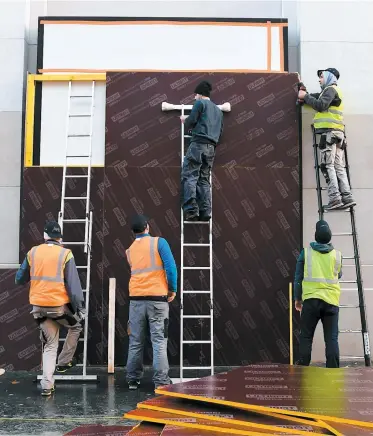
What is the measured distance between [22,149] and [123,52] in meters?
1.74

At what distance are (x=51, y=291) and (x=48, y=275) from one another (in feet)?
0.51

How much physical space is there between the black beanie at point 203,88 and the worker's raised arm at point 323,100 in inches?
45.0

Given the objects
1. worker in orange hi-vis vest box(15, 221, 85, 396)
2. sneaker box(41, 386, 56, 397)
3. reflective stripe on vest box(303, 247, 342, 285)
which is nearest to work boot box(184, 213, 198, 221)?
reflective stripe on vest box(303, 247, 342, 285)

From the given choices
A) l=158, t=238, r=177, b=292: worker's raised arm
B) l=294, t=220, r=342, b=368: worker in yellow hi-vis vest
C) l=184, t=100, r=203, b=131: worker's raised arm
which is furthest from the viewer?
l=184, t=100, r=203, b=131: worker's raised arm

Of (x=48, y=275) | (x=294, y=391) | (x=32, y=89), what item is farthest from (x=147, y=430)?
(x=32, y=89)

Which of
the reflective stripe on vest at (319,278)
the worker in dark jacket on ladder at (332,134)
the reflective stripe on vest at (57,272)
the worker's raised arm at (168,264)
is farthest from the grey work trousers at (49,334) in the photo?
the worker in dark jacket on ladder at (332,134)

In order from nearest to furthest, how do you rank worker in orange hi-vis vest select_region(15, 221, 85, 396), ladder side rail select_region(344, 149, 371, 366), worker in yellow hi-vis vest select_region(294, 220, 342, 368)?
worker in orange hi-vis vest select_region(15, 221, 85, 396)
worker in yellow hi-vis vest select_region(294, 220, 342, 368)
ladder side rail select_region(344, 149, 371, 366)

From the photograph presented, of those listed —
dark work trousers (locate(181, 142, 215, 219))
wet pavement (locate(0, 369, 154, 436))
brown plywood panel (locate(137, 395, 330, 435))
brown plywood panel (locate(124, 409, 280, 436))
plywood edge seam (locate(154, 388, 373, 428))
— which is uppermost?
dark work trousers (locate(181, 142, 215, 219))

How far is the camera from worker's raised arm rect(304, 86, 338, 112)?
671cm

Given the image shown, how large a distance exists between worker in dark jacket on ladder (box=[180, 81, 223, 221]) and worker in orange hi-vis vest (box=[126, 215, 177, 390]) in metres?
1.09

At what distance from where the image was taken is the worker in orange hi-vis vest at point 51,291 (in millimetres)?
5480

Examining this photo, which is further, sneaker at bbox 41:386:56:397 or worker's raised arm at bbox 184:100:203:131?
worker's raised arm at bbox 184:100:203:131

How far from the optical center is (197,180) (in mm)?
6715

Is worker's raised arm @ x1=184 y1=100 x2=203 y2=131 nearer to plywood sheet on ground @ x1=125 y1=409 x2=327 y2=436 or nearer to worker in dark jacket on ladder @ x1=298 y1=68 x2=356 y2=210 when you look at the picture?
worker in dark jacket on ladder @ x1=298 y1=68 x2=356 y2=210
